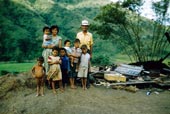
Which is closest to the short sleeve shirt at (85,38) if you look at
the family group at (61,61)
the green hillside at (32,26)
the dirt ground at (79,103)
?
the family group at (61,61)

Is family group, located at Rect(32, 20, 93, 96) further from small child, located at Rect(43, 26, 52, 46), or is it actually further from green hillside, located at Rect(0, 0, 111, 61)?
green hillside, located at Rect(0, 0, 111, 61)

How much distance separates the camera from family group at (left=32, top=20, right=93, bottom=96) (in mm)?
7988

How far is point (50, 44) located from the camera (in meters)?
8.24

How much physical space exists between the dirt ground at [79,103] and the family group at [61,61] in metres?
0.34

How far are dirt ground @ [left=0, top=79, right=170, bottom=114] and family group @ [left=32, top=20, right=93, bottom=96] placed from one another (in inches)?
13.5

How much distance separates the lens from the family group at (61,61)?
799 cm

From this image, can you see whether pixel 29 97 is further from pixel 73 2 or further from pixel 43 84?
pixel 73 2

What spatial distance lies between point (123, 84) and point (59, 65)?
10.9 ft

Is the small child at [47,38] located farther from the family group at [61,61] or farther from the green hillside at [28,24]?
the green hillside at [28,24]

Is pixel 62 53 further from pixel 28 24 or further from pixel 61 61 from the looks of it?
pixel 28 24

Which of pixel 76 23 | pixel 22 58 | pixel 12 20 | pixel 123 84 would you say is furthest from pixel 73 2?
pixel 123 84

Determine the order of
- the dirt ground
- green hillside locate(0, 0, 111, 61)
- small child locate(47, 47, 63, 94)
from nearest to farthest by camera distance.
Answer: the dirt ground, small child locate(47, 47, 63, 94), green hillside locate(0, 0, 111, 61)

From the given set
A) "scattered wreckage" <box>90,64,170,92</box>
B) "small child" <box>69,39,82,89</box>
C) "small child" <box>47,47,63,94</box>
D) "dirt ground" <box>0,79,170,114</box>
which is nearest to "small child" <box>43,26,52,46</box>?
"small child" <box>47,47,63,94</box>

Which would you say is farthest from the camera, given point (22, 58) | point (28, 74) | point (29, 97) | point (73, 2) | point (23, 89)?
point (73, 2)
